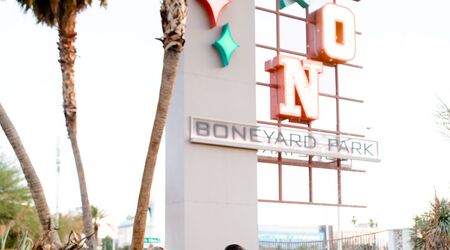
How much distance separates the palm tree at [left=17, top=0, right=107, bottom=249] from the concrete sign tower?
7.01 ft

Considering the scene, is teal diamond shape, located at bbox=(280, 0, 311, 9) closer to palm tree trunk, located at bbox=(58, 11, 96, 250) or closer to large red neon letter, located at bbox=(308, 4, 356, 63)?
large red neon letter, located at bbox=(308, 4, 356, 63)

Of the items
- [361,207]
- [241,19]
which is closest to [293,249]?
[361,207]

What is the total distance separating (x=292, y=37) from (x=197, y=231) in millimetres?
7654

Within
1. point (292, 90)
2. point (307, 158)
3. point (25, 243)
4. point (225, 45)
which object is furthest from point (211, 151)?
point (25, 243)

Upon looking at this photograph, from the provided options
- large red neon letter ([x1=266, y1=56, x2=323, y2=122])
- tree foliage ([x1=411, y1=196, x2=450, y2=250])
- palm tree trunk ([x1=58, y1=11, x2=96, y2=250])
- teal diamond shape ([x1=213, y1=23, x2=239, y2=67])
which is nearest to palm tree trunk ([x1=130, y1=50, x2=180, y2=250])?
palm tree trunk ([x1=58, y1=11, x2=96, y2=250])

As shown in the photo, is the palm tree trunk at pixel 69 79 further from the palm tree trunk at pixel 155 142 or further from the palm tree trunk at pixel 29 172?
the palm tree trunk at pixel 155 142

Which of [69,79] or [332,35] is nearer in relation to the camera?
[69,79]

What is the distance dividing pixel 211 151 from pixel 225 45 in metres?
2.68

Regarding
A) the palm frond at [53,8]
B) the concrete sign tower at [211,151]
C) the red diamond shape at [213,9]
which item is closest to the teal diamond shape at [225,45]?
the concrete sign tower at [211,151]

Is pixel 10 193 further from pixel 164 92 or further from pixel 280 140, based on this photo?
pixel 164 92

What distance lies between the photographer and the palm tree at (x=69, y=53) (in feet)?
60.3

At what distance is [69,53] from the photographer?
1884 cm

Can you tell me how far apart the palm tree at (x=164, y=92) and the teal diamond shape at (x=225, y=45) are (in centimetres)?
660

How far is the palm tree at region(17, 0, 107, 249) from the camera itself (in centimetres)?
1838
